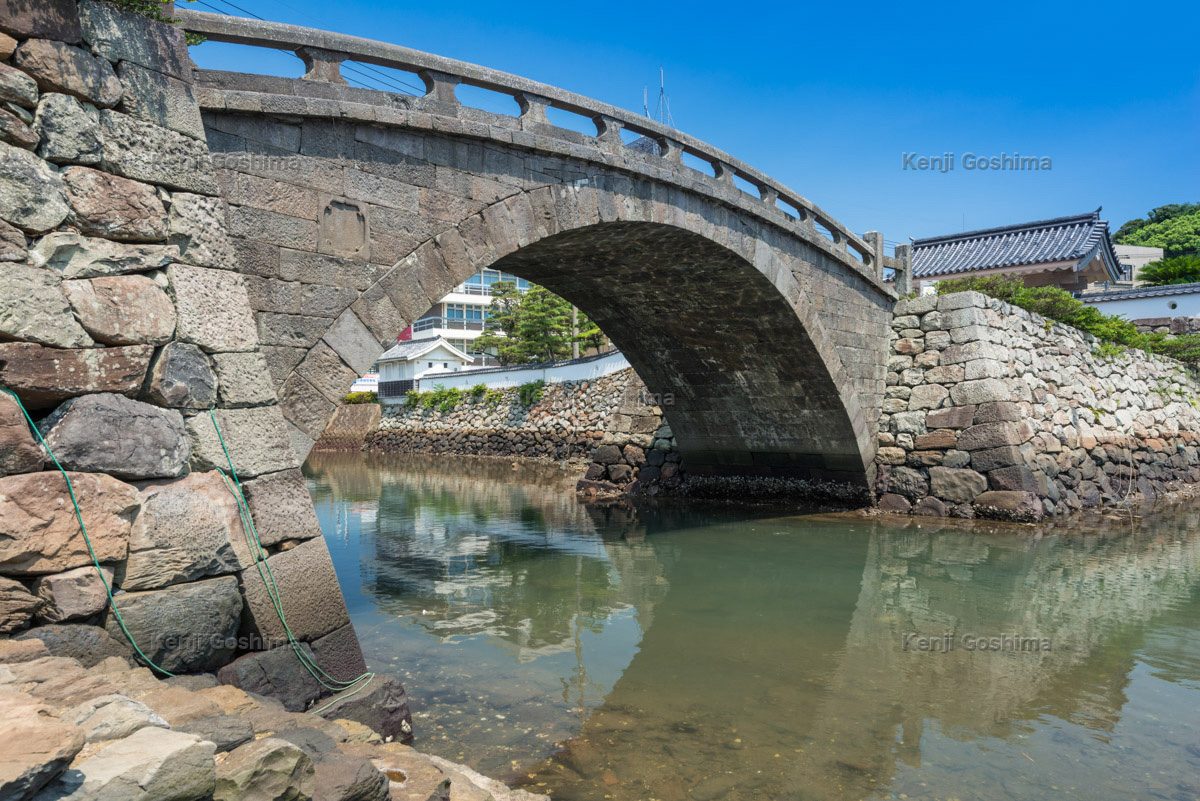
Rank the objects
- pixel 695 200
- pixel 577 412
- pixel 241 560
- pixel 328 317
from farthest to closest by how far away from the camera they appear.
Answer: pixel 577 412
pixel 695 200
pixel 328 317
pixel 241 560

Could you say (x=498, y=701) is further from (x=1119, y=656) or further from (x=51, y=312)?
(x=1119, y=656)

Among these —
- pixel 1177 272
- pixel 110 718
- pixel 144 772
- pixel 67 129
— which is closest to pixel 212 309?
pixel 67 129

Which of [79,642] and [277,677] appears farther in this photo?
[277,677]

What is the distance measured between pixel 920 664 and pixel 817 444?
7.73 m

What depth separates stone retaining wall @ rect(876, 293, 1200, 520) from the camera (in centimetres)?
1182

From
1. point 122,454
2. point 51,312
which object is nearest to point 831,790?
point 122,454

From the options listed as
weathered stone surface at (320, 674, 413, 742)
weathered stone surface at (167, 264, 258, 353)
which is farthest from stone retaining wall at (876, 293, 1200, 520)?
weathered stone surface at (167, 264, 258, 353)

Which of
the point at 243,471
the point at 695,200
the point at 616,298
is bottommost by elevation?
the point at 243,471

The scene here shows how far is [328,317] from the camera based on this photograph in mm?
5672

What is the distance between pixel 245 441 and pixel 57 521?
1.02 metres

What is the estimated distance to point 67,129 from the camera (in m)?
3.59

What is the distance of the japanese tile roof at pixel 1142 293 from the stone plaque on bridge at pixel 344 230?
19.3 meters

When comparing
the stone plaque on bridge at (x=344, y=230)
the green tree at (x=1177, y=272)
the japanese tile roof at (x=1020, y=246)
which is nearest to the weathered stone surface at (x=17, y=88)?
the stone plaque on bridge at (x=344, y=230)

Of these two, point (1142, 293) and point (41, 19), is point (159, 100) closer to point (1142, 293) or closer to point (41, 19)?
point (41, 19)
